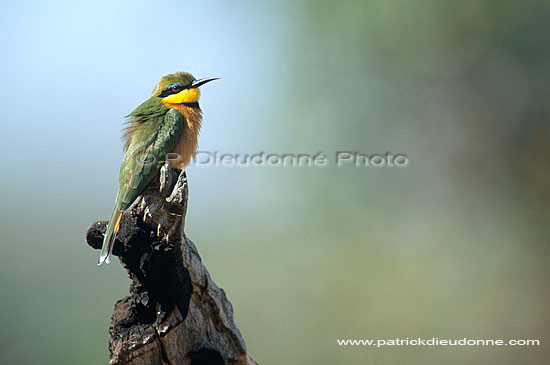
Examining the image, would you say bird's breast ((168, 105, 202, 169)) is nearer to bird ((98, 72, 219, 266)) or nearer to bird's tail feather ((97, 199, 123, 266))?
bird ((98, 72, 219, 266))

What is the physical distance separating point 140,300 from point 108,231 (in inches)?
15.6

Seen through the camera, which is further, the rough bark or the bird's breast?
the bird's breast

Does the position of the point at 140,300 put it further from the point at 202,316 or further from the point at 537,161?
the point at 537,161

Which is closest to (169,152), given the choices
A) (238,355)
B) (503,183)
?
(238,355)

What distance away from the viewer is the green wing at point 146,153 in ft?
10.8

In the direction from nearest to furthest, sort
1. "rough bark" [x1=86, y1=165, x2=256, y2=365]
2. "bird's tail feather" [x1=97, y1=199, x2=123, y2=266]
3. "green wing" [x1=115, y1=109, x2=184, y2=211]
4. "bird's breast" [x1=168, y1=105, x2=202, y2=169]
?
"rough bark" [x1=86, y1=165, x2=256, y2=365] → "bird's tail feather" [x1=97, y1=199, x2=123, y2=266] → "green wing" [x1=115, y1=109, x2=184, y2=211] → "bird's breast" [x1=168, y1=105, x2=202, y2=169]

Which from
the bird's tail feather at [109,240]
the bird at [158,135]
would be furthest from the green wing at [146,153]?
the bird's tail feather at [109,240]

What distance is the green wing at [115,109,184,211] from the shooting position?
330 centimetres

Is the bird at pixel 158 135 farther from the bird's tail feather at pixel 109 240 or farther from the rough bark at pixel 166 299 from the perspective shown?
the rough bark at pixel 166 299

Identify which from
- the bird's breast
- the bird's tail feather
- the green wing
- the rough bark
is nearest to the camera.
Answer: the rough bark

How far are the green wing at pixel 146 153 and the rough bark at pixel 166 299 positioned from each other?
0.35 m

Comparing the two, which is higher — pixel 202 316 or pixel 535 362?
pixel 535 362

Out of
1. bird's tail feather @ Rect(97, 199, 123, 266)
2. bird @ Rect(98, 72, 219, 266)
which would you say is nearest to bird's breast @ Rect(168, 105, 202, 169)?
bird @ Rect(98, 72, 219, 266)

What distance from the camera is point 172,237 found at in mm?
2775
